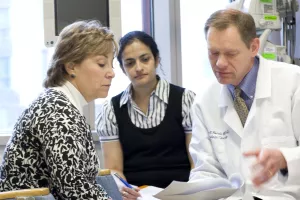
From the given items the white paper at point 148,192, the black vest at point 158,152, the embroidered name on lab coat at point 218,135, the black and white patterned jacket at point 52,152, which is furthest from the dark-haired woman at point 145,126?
the black and white patterned jacket at point 52,152

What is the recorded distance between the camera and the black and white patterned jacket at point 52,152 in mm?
1423

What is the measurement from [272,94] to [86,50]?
717mm

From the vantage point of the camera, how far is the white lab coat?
1784 millimetres

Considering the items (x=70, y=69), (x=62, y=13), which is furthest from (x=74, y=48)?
(x=62, y=13)

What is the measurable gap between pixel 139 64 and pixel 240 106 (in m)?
0.73

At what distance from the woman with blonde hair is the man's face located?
0.44 meters

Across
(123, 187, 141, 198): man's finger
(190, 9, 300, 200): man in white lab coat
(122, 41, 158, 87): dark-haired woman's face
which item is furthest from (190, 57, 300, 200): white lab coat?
(122, 41, 158, 87): dark-haired woman's face

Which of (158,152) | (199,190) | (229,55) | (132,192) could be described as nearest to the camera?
(199,190)

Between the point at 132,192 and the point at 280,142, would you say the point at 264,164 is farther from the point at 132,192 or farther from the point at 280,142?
the point at 132,192

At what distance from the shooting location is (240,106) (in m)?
1.92

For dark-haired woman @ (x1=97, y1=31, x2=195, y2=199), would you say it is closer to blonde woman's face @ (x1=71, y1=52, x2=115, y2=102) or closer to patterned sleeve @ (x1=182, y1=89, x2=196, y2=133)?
patterned sleeve @ (x1=182, y1=89, x2=196, y2=133)

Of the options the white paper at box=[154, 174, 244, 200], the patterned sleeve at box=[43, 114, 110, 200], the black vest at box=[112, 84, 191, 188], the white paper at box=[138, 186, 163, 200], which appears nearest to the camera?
the patterned sleeve at box=[43, 114, 110, 200]

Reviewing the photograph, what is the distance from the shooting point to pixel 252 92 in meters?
1.90

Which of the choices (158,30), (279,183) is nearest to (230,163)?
(279,183)
